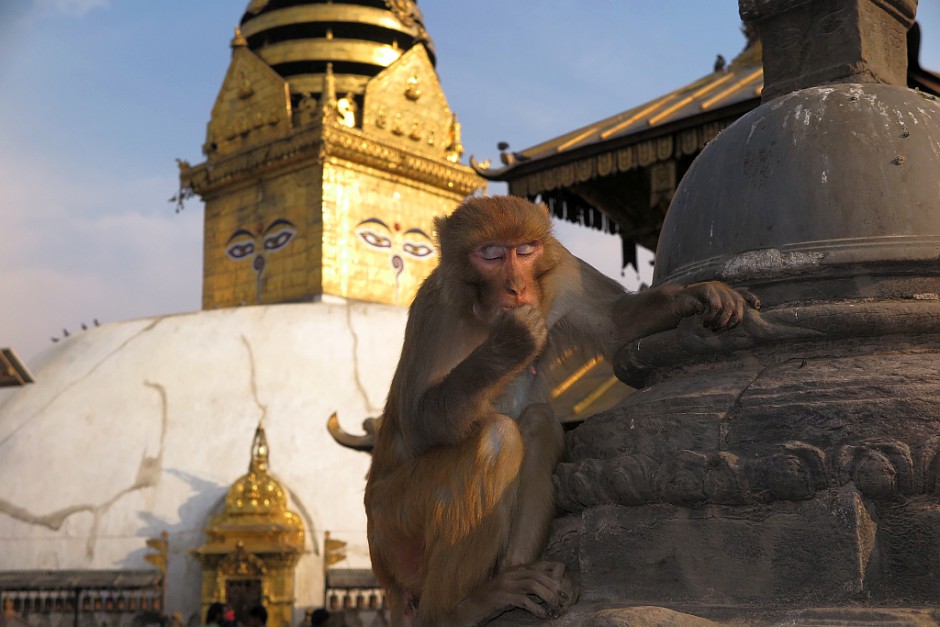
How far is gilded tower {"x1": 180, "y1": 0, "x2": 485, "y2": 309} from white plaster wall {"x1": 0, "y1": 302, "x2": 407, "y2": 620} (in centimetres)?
185

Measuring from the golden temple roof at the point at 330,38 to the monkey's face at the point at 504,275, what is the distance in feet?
52.9

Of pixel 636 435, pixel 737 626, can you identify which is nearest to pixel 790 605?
pixel 737 626

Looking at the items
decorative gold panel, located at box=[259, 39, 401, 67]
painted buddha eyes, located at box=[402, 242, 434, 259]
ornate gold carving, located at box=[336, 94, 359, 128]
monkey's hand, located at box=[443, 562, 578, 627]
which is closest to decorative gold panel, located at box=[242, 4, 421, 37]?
decorative gold panel, located at box=[259, 39, 401, 67]

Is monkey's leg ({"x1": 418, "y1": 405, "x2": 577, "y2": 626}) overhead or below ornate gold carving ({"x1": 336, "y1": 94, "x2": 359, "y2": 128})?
below

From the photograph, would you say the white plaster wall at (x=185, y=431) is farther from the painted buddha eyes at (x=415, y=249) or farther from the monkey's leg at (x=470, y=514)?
the monkey's leg at (x=470, y=514)

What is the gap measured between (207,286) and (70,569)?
24.2ft

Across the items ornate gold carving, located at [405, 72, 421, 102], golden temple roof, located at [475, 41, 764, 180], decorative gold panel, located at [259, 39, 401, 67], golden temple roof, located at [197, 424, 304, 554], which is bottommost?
golden temple roof, located at [197, 424, 304, 554]

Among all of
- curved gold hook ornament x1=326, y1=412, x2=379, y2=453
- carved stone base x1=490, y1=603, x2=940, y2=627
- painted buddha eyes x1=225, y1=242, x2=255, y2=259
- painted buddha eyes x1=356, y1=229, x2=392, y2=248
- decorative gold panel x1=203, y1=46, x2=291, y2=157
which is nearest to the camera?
carved stone base x1=490, y1=603, x2=940, y2=627

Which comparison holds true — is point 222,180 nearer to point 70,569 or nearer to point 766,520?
point 70,569

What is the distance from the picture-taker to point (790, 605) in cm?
224

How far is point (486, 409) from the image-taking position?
2.61 m

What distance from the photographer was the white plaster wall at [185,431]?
12695 millimetres

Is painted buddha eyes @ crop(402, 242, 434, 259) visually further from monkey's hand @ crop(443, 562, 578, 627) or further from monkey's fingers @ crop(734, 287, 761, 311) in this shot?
monkey's hand @ crop(443, 562, 578, 627)

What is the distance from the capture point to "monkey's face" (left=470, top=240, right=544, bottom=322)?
107 inches
